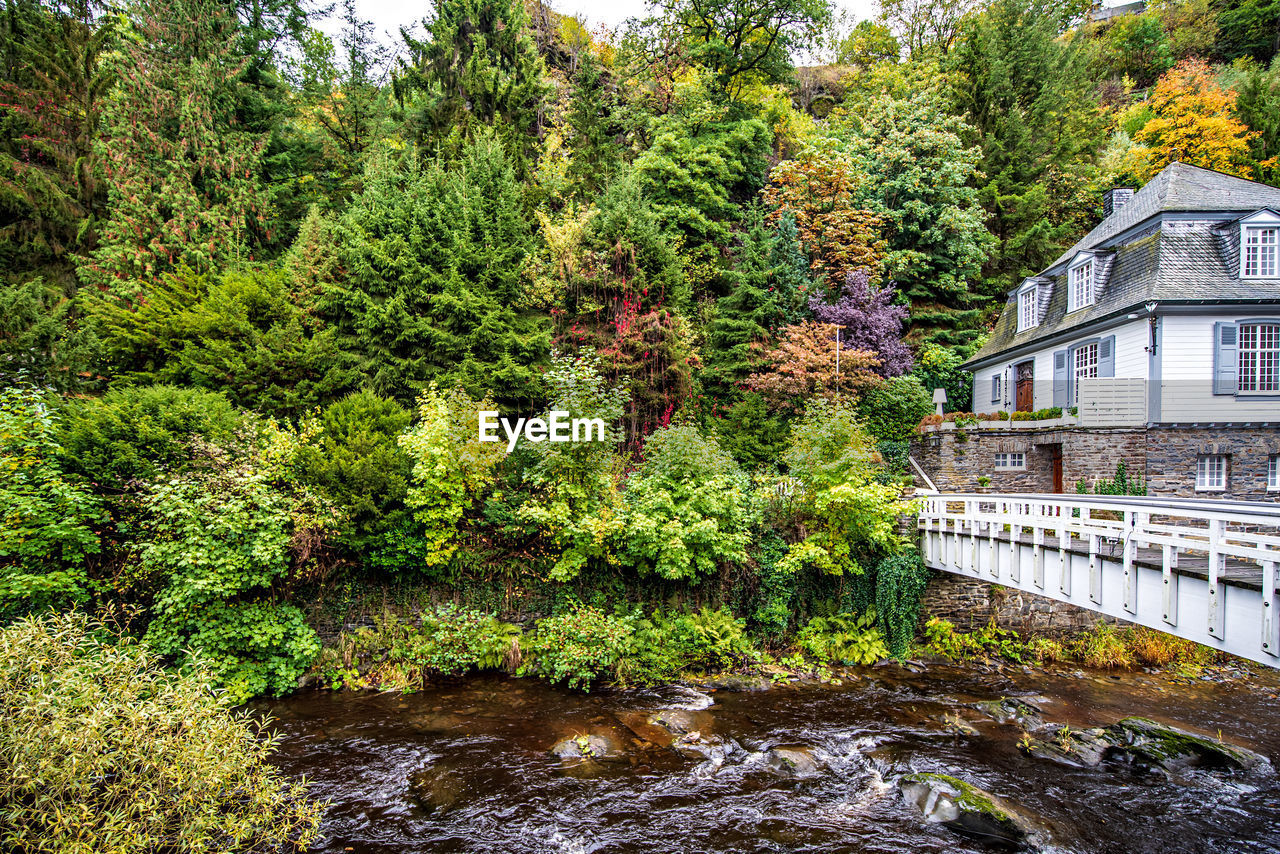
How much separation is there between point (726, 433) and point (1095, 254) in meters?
12.6

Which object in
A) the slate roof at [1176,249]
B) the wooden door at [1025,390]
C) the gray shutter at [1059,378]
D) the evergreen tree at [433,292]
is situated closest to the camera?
the evergreen tree at [433,292]

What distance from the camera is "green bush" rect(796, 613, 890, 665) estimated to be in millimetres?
12953

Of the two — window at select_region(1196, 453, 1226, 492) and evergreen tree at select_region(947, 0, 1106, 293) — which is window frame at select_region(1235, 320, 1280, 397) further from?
evergreen tree at select_region(947, 0, 1106, 293)

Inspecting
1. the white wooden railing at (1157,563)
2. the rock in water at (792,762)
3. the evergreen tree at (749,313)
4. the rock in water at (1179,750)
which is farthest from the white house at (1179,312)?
the rock in water at (792,762)

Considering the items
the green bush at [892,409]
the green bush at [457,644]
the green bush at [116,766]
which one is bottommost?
the green bush at [457,644]

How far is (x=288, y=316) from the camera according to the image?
14180 millimetres

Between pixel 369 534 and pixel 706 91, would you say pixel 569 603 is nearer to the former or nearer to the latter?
pixel 369 534

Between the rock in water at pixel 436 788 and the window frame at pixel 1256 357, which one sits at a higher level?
the window frame at pixel 1256 357

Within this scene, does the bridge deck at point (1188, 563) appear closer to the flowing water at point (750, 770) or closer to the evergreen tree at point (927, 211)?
the flowing water at point (750, 770)

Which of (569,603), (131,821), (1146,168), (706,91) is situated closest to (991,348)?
(1146,168)

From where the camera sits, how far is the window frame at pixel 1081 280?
17750 mm

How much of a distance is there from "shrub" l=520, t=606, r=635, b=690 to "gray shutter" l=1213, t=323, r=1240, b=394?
1659cm

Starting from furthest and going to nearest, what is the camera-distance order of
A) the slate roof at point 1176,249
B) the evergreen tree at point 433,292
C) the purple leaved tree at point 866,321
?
the purple leaved tree at point 866,321
the slate roof at point 1176,249
the evergreen tree at point 433,292

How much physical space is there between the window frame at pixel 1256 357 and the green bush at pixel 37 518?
85.2 ft
